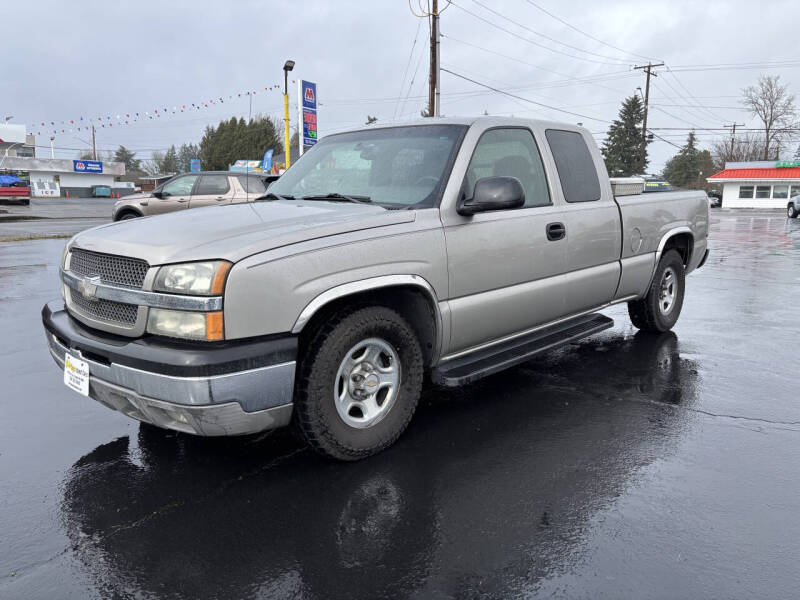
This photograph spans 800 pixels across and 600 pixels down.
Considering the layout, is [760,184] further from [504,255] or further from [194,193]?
[504,255]

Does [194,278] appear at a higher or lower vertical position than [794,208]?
higher

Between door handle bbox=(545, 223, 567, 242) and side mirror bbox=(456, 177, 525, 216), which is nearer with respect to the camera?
side mirror bbox=(456, 177, 525, 216)

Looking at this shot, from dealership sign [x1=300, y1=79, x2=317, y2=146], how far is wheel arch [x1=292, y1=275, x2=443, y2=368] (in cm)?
2457

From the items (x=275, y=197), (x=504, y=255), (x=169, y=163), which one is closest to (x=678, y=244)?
(x=504, y=255)

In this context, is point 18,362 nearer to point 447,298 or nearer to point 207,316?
point 207,316

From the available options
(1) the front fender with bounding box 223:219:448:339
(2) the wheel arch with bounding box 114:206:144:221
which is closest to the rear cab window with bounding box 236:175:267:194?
(2) the wheel arch with bounding box 114:206:144:221

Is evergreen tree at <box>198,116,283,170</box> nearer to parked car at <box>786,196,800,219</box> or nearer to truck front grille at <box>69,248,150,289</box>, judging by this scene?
parked car at <box>786,196,800,219</box>

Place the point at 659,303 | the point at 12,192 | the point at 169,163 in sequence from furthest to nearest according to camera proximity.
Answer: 1. the point at 169,163
2. the point at 12,192
3. the point at 659,303

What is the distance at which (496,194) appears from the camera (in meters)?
3.59

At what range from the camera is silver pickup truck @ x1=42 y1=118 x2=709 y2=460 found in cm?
287

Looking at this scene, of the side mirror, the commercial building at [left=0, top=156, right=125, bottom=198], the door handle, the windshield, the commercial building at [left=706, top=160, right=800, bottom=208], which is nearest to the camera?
the side mirror

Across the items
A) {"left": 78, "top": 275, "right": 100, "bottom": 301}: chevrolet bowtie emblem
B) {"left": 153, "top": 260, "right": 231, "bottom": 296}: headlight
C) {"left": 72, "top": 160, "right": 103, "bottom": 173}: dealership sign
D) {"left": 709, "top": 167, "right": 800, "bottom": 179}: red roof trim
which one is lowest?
{"left": 78, "top": 275, "right": 100, "bottom": 301}: chevrolet bowtie emblem

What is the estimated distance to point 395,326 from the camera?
3426 mm

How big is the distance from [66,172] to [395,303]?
8746 centimetres
